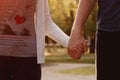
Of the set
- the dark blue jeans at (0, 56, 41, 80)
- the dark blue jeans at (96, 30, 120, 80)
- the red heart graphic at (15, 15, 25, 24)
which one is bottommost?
the dark blue jeans at (0, 56, 41, 80)

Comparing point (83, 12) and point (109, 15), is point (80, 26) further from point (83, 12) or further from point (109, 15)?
point (109, 15)

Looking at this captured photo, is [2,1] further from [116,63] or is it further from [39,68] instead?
[116,63]

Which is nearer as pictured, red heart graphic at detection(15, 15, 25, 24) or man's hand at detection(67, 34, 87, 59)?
man's hand at detection(67, 34, 87, 59)

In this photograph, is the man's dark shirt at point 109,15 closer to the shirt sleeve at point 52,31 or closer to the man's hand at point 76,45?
the man's hand at point 76,45

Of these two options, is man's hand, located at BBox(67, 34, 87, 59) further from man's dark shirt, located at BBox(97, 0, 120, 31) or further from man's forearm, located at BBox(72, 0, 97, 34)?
man's dark shirt, located at BBox(97, 0, 120, 31)

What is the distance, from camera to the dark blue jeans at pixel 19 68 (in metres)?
3.38

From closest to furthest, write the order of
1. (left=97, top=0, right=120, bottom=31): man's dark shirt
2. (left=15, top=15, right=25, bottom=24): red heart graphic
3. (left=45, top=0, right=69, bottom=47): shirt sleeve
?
(left=97, top=0, right=120, bottom=31): man's dark shirt → (left=15, top=15, right=25, bottom=24): red heart graphic → (left=45, top=0, right=69, bottom=47): shirt sleeve

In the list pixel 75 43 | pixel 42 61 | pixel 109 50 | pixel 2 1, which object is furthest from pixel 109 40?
pixel 2 1

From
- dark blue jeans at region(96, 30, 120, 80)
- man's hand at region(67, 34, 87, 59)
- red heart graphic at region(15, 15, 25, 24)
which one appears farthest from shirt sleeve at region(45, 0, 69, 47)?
dark blue jeans at region(96, 30, 120, 80)

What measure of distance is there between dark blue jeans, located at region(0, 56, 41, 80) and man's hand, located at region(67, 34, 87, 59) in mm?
524

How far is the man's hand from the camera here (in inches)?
114

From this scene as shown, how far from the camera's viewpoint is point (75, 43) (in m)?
2.89

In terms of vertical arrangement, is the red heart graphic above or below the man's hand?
above

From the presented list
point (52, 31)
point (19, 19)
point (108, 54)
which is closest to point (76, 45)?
point (108, 54)
